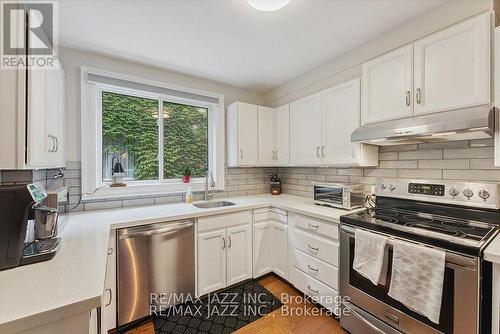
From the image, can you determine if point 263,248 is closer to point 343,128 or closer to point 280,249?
point 280,249

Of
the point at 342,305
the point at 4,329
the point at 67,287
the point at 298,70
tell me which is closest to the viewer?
the point at 4,329

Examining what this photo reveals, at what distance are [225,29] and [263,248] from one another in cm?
219

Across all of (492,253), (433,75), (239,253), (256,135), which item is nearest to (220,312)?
(239,253)

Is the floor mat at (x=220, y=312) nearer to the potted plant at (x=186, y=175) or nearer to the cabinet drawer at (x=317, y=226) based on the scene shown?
the cabinet drawer at (x=317, y=226)

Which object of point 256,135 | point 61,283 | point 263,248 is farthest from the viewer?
point 256,135

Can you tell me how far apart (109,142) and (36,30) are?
1.31 m

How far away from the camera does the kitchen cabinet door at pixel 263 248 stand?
7.93 ft

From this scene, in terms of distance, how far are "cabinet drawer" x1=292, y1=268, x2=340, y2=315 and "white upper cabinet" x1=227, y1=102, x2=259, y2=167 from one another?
1.41m

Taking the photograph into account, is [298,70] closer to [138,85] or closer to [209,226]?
[138,85]

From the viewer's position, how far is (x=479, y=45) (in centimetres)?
129

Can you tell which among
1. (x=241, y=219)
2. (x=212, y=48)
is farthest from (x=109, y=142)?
(x=241, y=219)

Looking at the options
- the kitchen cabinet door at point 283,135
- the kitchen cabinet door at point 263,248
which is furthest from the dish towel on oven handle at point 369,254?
the kitchen cabinet door at point 283,135

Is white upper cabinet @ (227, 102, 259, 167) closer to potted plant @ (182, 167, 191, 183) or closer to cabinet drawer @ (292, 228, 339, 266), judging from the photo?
potted plant @ (182, 167, 191, 183)

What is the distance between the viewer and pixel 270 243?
2.52m
